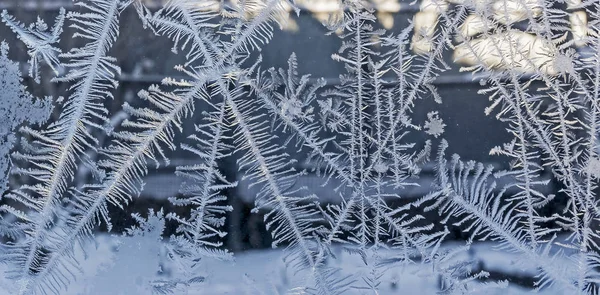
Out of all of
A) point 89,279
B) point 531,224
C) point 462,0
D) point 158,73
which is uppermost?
point 462,0

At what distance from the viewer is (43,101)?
460mm

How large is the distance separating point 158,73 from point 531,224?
1.45 feet

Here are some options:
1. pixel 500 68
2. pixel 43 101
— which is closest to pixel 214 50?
pixel 43 101

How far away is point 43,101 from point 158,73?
0.13 metres

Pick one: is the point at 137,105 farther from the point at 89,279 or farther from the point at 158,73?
the point at 89,279

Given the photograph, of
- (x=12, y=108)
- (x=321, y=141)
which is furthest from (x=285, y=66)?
(x=12, y=108)

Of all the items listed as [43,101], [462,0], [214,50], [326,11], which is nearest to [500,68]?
[462,0]

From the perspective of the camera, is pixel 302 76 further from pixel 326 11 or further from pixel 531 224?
pixel 531 224

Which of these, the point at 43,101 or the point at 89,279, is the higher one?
the point at 43,101

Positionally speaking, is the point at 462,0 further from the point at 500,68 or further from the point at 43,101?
the point at 43,101

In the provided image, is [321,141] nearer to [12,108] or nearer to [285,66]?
[285,66]

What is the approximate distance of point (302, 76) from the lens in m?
Result: 0.46

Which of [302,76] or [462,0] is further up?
[462,0]

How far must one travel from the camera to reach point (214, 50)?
0.46m
